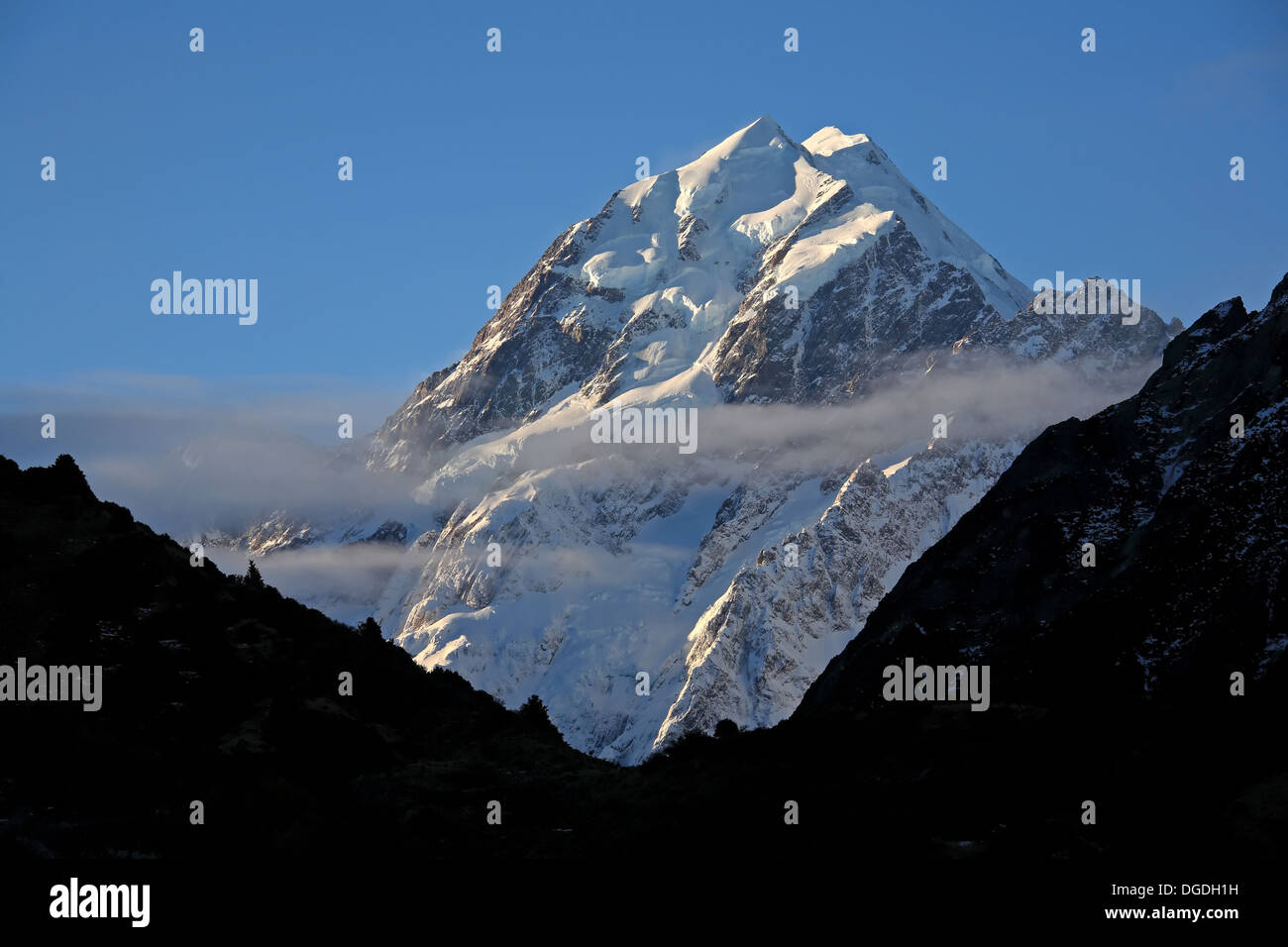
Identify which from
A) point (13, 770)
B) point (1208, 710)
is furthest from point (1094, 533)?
point (13, 770)

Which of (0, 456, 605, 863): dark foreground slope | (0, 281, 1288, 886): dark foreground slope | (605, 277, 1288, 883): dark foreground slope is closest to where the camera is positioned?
(605, 277, 1288, 883): dark foreground slope

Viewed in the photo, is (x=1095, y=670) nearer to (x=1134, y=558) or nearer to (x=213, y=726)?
(x=1134, y=558)

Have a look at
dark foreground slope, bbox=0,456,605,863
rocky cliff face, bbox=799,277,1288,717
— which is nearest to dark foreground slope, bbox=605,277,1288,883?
rocky cliff face, bbox=799,277,1288,717

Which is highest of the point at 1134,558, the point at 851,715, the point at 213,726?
the point at 1134,558

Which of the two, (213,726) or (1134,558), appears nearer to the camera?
(213,726)

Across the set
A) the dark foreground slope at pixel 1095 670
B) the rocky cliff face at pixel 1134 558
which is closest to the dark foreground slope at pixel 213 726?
the dark foreground slope at pixel 1095 670

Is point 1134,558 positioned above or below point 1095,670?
above

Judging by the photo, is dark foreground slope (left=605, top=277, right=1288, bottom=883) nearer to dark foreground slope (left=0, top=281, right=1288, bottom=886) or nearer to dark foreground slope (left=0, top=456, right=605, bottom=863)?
dark foreground slope (left=0, top=281, right=1288, bottom=886)

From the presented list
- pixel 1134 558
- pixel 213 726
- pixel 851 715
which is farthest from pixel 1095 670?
pixel 213 726
